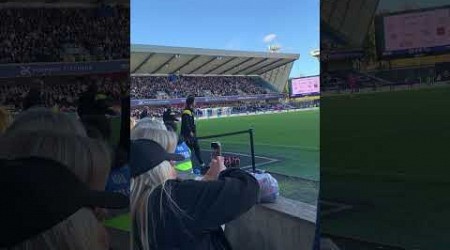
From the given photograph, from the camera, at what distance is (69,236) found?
0.72 m

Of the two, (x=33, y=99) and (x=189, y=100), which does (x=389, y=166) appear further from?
(x=33, y=99)

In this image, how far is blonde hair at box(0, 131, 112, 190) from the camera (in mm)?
942

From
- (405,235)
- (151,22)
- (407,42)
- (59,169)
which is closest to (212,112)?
(151,22)

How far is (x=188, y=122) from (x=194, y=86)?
10cm

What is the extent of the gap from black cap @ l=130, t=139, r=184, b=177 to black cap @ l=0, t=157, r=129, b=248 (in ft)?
1.52

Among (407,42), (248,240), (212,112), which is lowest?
(248,240)

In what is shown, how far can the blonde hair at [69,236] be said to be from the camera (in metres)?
0.71

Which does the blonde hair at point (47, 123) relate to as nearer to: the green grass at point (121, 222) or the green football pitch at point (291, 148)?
the green grass at point (121, 222)

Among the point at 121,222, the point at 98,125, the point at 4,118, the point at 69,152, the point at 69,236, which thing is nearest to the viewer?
the point at 69,236

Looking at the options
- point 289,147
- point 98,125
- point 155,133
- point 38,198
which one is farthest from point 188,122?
point 38,198

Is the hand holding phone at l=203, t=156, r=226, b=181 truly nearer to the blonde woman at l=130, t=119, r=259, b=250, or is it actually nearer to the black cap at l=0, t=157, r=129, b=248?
the blonde woman at l=130, t=119, r=259, b=250

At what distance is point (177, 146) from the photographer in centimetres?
139

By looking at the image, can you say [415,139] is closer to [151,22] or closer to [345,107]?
[345,107]

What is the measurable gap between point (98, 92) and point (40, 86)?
0.37m
